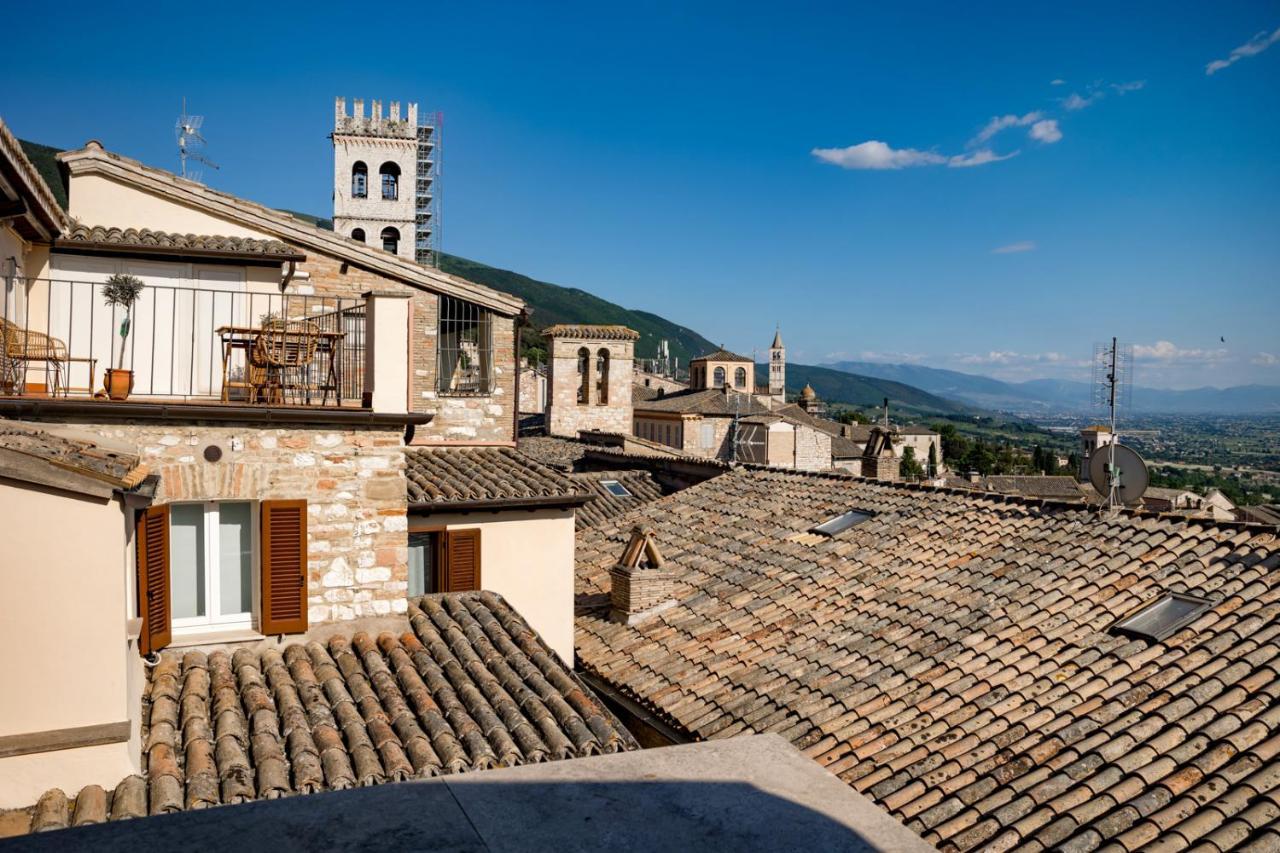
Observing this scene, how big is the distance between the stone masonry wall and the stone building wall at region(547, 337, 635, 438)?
21.4m

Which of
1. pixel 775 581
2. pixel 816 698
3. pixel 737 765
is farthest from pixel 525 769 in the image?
pixel 775 581

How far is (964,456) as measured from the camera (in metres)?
117

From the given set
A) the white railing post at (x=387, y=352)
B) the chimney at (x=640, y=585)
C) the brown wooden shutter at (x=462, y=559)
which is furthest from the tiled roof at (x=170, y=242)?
the chimney at (x=640, y=585)

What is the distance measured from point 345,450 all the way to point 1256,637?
7.86m

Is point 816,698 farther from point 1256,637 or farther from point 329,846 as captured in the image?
point 329,846

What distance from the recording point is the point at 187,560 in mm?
7652

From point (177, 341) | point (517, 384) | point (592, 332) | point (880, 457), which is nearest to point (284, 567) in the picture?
point (177, 341)

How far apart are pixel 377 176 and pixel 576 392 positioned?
84.5 ft

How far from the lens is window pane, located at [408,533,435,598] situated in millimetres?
11500

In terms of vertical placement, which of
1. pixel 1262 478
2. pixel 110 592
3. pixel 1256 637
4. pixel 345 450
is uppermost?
pixel 345 450

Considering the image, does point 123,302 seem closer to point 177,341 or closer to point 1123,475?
point 177,341

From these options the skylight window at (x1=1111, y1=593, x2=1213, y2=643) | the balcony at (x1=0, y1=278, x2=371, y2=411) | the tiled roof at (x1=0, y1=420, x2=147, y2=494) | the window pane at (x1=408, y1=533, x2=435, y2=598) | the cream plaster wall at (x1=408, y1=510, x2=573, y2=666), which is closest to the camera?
the tiled roof at (x1=0, y1=420, x2=147, y2=494)

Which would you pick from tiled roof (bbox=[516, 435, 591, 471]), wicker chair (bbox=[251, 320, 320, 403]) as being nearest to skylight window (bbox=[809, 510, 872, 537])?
wicker chair (bbox=[251, 320, 320, 403])

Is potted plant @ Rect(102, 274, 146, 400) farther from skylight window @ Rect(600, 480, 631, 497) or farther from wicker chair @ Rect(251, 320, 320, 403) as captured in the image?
skylight window @ Rect(600, 480, 631, 497)
